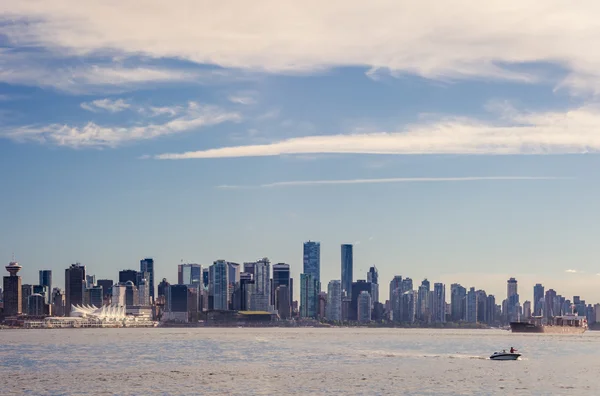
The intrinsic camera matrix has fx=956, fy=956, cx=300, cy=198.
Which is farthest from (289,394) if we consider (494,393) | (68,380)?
(68,380)

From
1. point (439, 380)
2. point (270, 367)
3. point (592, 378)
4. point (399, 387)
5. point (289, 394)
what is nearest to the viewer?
point (289, 394)

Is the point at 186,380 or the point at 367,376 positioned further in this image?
the point at 367,376

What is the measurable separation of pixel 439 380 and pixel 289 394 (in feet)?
120

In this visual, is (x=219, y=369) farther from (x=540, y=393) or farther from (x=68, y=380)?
(x=540, y=393)

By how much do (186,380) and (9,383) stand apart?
27.6 meters

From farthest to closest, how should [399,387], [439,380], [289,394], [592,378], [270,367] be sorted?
1. [270,367]
2. [592,378]
3. [439,380]
4. [399,387]
5. [289,394]

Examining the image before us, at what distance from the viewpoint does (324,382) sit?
155 meters

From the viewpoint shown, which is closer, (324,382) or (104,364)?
(324,382)

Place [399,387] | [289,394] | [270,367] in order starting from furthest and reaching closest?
[270,367] → [399,387] → [289,394]

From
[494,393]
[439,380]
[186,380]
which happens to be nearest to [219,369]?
[186,380]

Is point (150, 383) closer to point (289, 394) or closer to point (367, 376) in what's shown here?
point (289, 394)

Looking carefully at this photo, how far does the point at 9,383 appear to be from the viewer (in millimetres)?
148750

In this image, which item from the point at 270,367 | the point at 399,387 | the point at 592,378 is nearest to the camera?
the point at 399,387

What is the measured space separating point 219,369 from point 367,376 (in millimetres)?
30113
